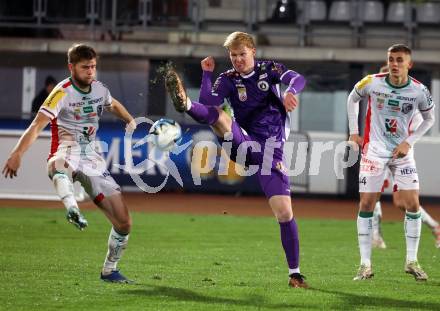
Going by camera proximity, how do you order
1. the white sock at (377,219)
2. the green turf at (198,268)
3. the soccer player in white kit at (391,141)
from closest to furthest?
the green turf at (198,268), the soccer player in white kit at (391,141), the white sock at (377,219)

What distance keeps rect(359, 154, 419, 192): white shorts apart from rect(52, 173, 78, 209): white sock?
2986 millimetres

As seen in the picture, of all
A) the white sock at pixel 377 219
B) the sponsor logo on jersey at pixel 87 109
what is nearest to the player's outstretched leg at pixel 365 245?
the sponsor logo on jersey at pixel 87 109

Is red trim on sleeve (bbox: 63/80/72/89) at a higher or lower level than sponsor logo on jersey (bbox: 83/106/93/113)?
higher

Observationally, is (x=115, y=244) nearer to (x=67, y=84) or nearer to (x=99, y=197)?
(x=99, y=197)

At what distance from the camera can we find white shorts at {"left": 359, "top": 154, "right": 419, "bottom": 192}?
1061cm

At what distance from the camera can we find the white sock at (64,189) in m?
9.55

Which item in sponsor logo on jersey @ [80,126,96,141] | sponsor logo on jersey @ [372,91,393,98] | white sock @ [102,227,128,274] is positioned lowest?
white sock @ [102,227,128,274]

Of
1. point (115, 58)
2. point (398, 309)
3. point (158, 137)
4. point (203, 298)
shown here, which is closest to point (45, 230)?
point (158, 137)

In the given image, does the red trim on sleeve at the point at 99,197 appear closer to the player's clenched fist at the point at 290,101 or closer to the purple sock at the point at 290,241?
the purple sock at the point at 290,241

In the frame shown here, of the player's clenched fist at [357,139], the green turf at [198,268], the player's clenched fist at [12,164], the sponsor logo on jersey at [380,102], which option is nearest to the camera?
the green turf at [198,268]

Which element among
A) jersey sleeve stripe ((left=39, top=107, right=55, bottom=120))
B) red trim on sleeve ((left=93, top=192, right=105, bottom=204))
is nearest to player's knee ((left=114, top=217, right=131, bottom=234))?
red trim on sleeve ((left=93, top=192, right=105, bottom=204))

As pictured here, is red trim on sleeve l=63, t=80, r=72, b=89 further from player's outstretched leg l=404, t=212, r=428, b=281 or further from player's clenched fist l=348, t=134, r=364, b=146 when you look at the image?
player's outstretched leg l=404, t=212, r=428, b=281

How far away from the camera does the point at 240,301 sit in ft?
29.0

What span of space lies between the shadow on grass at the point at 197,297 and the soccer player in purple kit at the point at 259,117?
0.94 m
